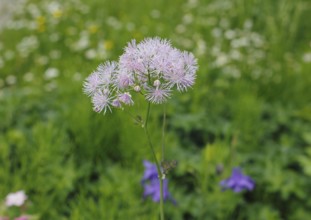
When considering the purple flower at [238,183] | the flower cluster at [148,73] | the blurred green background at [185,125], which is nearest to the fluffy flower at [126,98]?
the flower cluster at [148,73]

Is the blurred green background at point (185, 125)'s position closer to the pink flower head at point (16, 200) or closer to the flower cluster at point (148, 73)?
the pink flower head at point (16, 200)

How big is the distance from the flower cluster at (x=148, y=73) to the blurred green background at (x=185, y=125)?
0.63 m

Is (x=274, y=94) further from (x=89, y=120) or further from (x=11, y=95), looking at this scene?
(x=11, y=95)

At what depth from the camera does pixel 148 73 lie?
85 centimetres

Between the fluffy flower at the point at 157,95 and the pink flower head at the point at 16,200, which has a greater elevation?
the pink flower head at the point at 16,200

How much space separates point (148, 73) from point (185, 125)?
4.44 feet

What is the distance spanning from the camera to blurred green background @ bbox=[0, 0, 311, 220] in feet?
5.76

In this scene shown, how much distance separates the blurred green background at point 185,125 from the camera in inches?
69.1

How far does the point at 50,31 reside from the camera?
161 inches

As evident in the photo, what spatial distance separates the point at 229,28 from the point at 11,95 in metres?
2.13

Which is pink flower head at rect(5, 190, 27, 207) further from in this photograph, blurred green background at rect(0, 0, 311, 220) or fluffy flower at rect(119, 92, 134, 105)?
fluffy flower at rect(119, 92, 134, 105)

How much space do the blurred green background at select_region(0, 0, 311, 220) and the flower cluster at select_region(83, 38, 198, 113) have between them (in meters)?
0.63

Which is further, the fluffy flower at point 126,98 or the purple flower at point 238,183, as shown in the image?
the purple flower at point 238,183

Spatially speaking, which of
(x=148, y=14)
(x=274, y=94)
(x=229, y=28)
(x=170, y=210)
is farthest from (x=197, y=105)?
(x=148, y=14)
